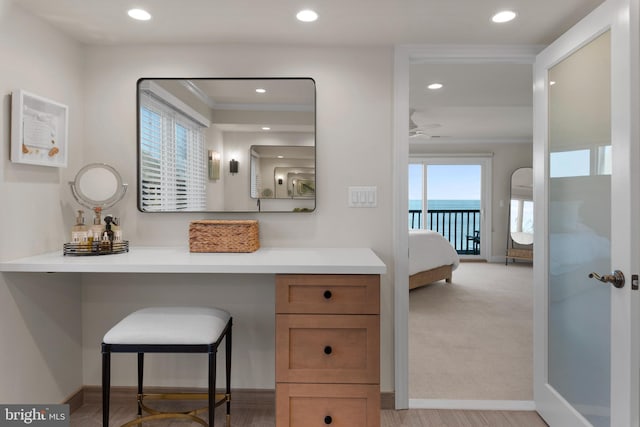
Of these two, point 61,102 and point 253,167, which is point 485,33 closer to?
point 253,167

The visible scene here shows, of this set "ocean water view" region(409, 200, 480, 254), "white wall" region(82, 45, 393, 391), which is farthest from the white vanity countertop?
"ocean water view" region(409, 200, 480, 254)

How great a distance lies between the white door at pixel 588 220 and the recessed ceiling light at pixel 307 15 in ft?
4.10

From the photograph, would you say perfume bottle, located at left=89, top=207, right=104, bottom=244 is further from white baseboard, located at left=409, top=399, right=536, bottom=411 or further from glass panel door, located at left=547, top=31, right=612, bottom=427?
glass panel door, located at left=547, top=31, right=612, bottom=427

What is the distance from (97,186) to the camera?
7.37ft

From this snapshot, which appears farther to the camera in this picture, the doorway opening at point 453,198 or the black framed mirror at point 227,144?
the doorway opening at point 453,198

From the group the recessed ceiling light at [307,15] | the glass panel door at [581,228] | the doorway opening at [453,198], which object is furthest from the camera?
the doorway opening at [453,198]

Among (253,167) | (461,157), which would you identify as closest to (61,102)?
(253,167)

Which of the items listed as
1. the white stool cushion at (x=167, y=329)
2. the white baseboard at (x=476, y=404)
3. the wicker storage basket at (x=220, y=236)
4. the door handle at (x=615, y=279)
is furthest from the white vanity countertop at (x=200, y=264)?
the white baseboard at (x=476, y=404)

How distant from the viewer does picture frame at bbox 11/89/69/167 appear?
1.88 meters

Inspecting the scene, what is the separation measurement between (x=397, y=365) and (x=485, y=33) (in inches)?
75.5

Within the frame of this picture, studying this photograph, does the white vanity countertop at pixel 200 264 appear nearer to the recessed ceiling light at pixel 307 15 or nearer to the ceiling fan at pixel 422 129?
the recessed ceiling light at pixel 307 15

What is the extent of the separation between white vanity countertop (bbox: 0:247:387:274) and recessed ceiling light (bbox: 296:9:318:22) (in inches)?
47.0

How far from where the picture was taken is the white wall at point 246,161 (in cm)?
241

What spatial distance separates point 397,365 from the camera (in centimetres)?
239
